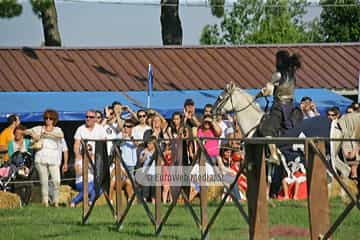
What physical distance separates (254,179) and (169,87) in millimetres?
20173

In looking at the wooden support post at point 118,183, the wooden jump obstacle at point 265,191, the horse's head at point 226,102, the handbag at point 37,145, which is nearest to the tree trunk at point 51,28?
the handbag at point 37,145

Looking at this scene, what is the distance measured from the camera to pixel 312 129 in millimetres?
17953

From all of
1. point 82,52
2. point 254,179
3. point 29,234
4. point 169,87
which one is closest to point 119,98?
point 169,87

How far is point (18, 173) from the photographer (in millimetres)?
21141

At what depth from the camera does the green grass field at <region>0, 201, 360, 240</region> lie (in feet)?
43.7

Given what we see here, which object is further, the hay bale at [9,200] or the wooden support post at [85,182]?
the hay bale at [9,200]

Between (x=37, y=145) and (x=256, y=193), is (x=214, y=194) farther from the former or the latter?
(x=256, y=193)

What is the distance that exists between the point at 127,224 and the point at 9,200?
4.97m

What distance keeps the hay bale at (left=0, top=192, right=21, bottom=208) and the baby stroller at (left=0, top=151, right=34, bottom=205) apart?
Result: 1.03 metres

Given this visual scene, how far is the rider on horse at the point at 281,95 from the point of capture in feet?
59.5

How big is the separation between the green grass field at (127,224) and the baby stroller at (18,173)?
324 cm

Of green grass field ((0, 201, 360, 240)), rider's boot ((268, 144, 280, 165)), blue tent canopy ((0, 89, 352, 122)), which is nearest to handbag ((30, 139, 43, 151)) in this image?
green grass field ((0, 201, 360, 240))

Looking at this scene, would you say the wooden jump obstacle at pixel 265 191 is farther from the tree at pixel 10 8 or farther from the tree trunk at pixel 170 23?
the tree trunk at pixel 170 23

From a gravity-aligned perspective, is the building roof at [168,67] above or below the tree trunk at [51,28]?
below
